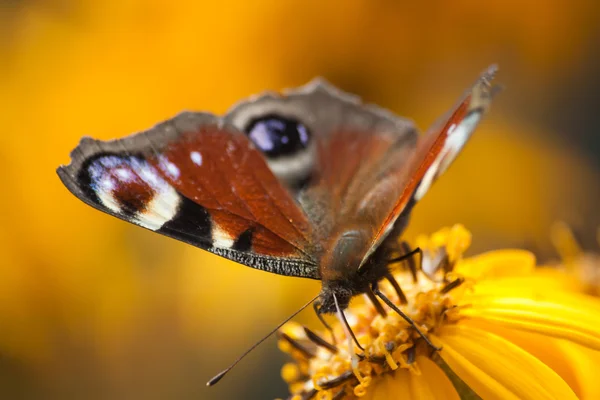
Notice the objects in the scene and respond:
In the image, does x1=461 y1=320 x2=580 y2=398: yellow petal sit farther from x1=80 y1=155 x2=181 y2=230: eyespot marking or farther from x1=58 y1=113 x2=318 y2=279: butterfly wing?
x1=80 y1=155 x2=181 y2=230: eyespot marking

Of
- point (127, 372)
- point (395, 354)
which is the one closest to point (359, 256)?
point (395, 354)

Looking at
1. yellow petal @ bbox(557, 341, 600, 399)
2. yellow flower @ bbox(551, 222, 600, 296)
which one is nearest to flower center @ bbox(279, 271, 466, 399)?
yellow petal @ bbox(557, 341, 600, 399)

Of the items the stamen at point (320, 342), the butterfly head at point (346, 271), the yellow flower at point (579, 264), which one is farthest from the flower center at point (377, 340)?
the yellow flower at point (579, 264)

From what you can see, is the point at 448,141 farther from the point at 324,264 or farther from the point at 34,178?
the point at 34,178

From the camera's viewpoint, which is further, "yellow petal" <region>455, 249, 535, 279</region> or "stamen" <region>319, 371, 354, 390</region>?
"yellow petal" <region>455, 249, 535, 279</region>

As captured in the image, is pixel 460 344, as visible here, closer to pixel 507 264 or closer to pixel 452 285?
pixel 452 285

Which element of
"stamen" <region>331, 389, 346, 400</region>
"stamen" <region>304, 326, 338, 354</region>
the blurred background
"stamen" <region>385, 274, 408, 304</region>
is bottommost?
"stamen" <region>331, 389, 346, 400</region>

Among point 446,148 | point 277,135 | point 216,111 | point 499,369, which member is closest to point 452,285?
point 499,369
